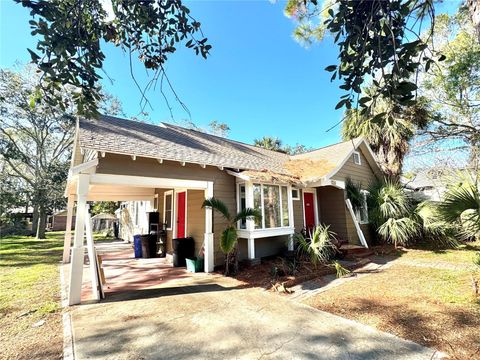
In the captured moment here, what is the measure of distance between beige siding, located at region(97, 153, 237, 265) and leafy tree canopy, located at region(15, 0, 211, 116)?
3.79 m

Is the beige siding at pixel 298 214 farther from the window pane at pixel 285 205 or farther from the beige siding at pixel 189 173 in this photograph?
the beige siding at pixel 189 173

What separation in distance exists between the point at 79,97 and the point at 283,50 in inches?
325

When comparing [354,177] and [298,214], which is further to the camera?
[354,177]

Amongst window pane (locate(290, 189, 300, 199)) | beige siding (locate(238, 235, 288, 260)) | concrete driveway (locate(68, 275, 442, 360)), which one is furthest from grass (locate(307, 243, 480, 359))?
window pane (locate(290, 189, 300, 199))

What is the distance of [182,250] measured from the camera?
8.89 m

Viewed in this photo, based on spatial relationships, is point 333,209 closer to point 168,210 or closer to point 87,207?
point 168,210

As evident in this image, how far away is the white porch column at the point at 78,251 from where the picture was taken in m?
5.27

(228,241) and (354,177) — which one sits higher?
(354,177)

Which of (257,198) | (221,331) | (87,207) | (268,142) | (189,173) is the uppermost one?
(268,142)

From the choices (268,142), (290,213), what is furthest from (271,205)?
(268,142)

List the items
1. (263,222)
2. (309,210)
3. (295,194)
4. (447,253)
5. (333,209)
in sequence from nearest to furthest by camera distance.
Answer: (263,222) → (447,253) → (295,194) → (309,210) → (333,209)

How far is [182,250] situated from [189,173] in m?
2.87

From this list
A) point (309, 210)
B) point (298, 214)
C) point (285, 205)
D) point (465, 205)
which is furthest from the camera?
point (309, 210)

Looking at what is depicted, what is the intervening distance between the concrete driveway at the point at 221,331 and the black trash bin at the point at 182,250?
3.14 meters
